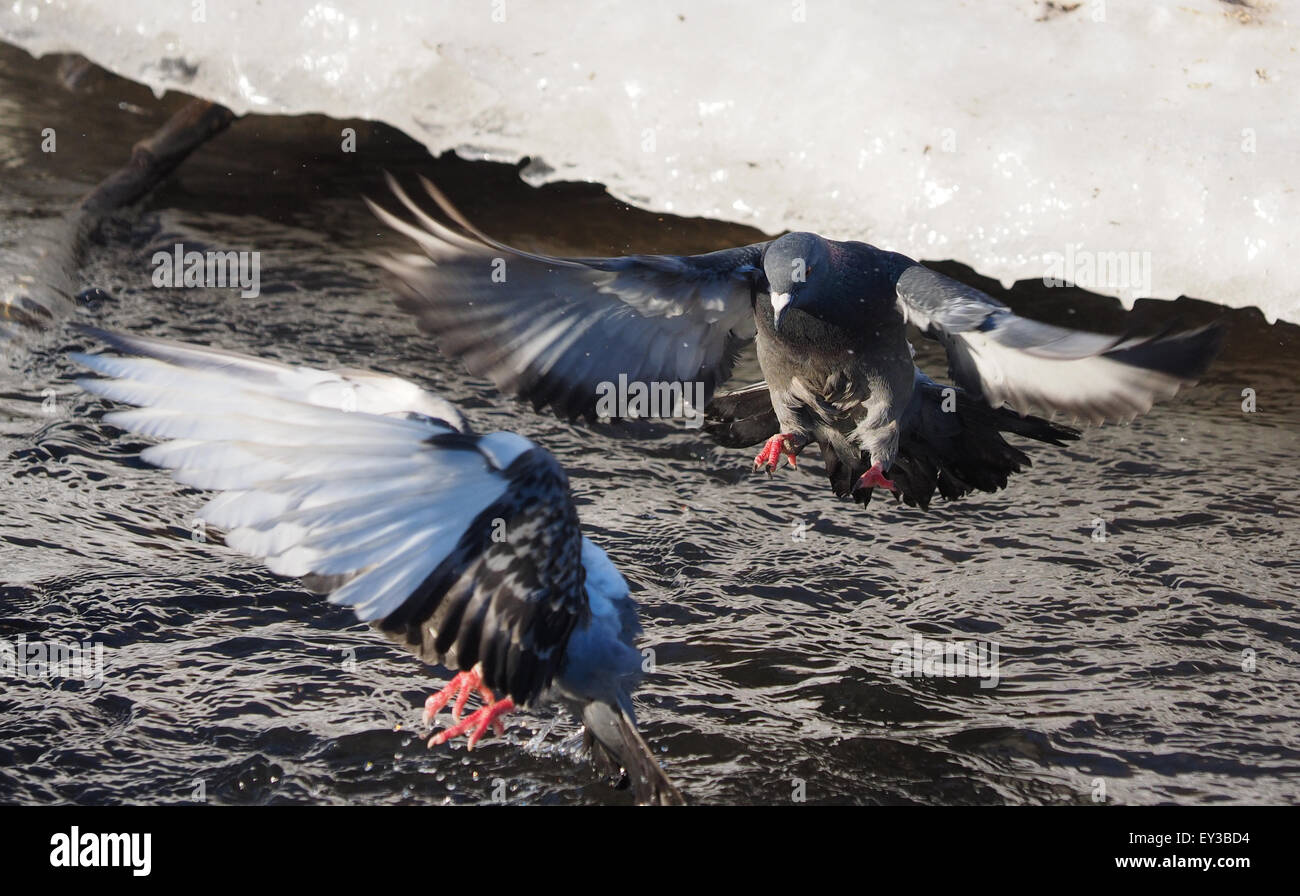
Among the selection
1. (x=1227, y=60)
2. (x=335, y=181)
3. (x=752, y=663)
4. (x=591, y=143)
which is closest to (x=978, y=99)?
(x=1227, y=60)

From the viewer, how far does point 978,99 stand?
5773mm

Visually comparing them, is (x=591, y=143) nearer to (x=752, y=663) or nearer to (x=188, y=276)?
(x=188, y=276)

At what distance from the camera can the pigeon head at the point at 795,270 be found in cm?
390

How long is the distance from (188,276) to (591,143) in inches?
87.2

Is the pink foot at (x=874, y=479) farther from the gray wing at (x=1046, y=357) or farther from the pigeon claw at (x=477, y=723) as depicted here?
the pigeon claw at (x=477, y=723)

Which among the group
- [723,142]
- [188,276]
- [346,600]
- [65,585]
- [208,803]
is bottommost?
[208,803]

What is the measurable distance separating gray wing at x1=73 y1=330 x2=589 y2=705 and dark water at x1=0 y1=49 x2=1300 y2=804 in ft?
2.78

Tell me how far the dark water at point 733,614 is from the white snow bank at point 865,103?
910mm

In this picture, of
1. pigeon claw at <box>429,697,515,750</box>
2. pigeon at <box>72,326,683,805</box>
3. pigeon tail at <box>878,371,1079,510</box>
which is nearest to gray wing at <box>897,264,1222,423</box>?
pigeon tail at <box>878,371,1079,510</box>

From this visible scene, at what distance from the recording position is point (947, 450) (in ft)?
14.6

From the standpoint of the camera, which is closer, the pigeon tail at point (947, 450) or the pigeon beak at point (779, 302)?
the pigeon beak at point (779, 302)

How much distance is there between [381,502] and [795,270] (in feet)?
5.57

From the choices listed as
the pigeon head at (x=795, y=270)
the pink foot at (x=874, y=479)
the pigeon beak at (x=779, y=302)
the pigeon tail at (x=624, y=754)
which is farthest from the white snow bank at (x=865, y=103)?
the pigeon tail at (x=624, y=754)

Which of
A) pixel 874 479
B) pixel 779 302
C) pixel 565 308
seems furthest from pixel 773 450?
pixel 565 308
